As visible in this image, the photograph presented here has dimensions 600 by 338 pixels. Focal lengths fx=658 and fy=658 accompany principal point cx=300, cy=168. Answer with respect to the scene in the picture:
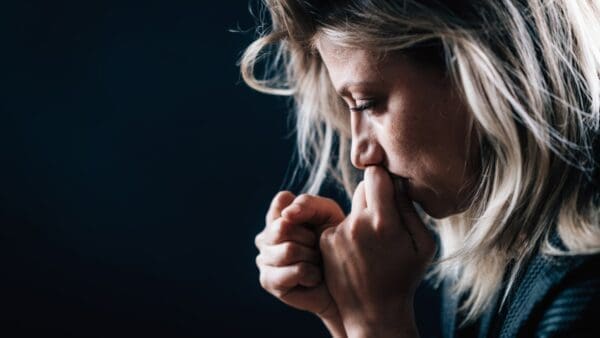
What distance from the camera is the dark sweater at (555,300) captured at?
29.2 inches

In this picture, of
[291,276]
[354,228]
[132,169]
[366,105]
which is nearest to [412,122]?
[366,105]

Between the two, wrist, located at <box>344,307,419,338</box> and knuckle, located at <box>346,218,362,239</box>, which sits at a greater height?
knuckle, located at <box>346,218,362,239</box>

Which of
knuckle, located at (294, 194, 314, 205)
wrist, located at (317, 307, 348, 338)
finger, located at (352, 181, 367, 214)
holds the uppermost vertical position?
knuckle, located at (294, 194, 314, 205)

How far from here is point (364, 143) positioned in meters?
0.90

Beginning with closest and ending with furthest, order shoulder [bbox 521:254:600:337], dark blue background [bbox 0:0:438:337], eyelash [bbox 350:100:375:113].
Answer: shoulder [bbox 521:254:600:337]
eyelash [bbox 350:100:375:113]
dark blue background [bbox 0:0:438:337]

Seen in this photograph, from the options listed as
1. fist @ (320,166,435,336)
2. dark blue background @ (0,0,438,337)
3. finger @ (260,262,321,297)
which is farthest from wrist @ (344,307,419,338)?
dark blue background @ (0,0,438,337)

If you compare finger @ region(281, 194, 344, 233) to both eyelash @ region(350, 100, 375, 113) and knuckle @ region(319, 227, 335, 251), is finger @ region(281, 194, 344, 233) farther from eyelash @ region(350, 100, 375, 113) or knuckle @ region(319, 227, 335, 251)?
eyelash @ region(350, 100, 375, 113)

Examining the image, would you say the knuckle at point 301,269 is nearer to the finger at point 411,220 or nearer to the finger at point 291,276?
the finger at point 291,276

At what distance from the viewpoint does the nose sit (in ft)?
2.94

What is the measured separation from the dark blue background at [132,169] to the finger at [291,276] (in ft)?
1.07

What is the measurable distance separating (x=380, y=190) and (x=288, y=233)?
16cm

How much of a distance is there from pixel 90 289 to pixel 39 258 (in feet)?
0.36

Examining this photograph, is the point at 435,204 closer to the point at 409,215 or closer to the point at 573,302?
the point at 409,215

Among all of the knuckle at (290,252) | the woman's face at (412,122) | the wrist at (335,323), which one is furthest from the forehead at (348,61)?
the wrist at (335,323)
